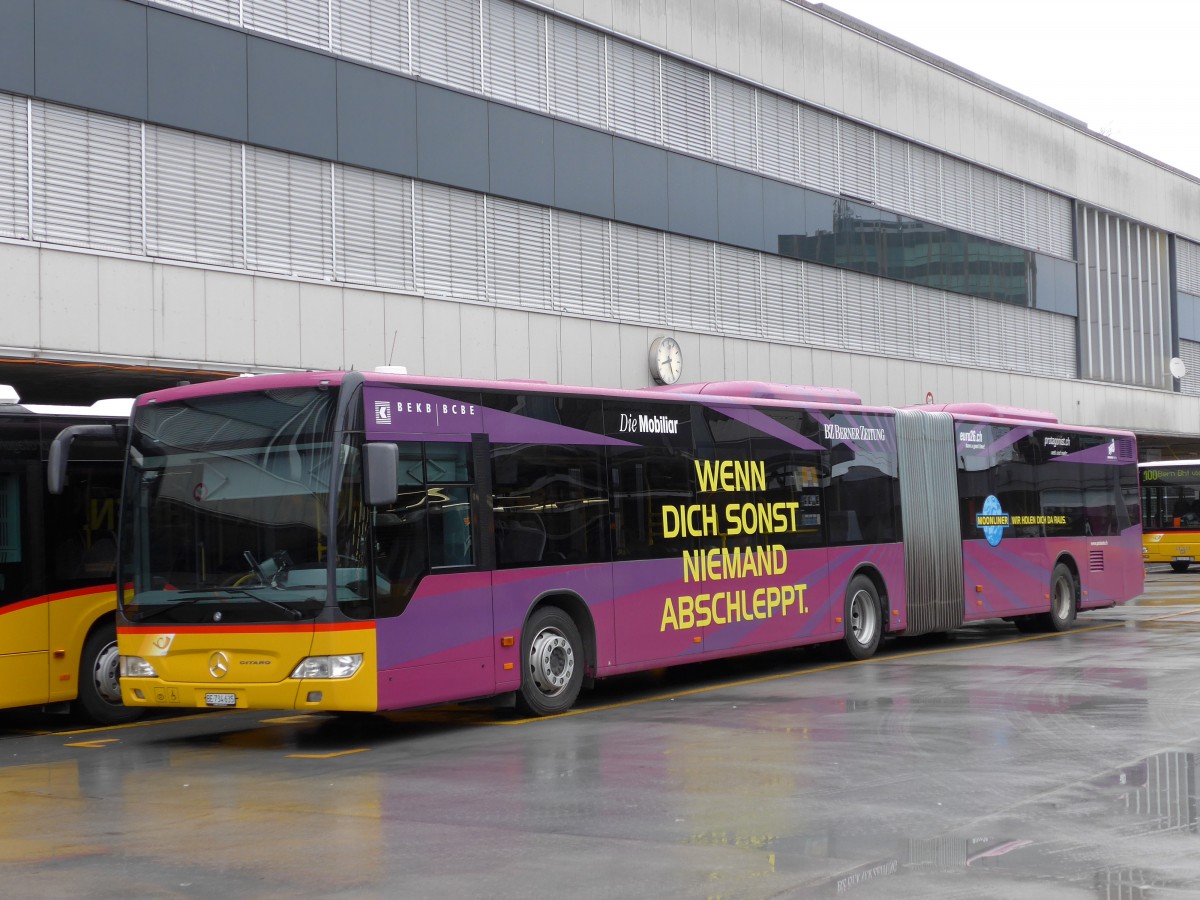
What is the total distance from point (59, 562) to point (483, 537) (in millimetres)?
3926

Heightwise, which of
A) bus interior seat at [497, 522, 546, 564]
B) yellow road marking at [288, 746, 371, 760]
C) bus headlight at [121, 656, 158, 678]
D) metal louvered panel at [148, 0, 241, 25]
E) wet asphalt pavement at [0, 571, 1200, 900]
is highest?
metal louvered panel at [148, 0, 241, 25]

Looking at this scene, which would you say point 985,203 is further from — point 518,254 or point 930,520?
point 930,520

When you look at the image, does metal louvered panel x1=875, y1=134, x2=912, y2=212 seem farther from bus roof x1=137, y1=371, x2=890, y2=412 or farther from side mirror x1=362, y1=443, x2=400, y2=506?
side mirror x1=362, y1=443, x2=400, y2=506

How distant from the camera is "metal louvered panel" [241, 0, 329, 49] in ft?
69.9

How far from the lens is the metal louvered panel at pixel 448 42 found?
23.9 meters

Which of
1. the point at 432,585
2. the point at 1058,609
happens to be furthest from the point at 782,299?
the point at 432,585

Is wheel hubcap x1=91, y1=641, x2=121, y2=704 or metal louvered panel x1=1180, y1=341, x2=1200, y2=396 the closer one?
wheel hubcap x1=91, y1=641, x2=121, y2=704

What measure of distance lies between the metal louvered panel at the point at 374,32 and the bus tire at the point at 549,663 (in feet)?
38.7

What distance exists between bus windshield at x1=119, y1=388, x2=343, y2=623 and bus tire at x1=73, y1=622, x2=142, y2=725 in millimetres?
1682

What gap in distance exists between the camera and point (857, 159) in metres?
34.0

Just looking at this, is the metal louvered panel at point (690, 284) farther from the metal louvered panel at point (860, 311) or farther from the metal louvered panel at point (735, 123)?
the metal louvered panel at point (860, 311)

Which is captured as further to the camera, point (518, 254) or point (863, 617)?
point (518, 254)

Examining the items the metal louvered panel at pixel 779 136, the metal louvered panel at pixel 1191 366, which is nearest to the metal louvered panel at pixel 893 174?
the metal louvered panel at pixel 779 136

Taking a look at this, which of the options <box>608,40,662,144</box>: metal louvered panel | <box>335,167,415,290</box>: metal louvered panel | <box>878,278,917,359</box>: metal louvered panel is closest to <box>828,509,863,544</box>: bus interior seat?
<box>335,167,415,290</box>: metal louvered panel
